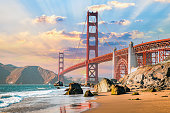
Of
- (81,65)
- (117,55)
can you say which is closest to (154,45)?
(117,55)

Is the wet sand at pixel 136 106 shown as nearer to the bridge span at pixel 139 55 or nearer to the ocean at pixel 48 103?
the ocean at pixel 48 103

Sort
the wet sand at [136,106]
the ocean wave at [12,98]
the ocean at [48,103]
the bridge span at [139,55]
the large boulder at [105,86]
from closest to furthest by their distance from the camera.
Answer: the wet sand at [136,106], the ocean at [48,103], the ocean wave at [12,98], the large boulder at [105,86], the bridge span at [139,55]

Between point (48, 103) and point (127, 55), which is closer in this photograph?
point (48, 103)

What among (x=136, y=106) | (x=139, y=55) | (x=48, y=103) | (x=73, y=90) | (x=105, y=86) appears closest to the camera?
(x=136, y=106)

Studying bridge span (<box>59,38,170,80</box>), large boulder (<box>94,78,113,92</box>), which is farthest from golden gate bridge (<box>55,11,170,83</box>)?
large boulder (<box>94,78,113,92</box>)

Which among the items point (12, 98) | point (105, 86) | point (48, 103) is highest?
point (105, 86)

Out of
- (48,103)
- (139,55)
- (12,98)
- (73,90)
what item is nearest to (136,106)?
(48,103)

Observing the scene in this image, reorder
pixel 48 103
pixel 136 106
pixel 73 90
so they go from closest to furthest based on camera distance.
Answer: pixel 136 106
pixel 48 103
pixel 73 90

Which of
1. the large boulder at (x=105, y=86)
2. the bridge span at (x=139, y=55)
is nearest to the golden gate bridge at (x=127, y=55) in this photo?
the bridge span at (x=139, y=55)

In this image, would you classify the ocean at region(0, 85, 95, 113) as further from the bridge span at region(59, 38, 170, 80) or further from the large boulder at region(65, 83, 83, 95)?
the bridge span at region(59, 38, 170, 80)

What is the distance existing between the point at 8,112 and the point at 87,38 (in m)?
86.2

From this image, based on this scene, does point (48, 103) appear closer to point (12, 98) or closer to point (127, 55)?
point (12, 98)

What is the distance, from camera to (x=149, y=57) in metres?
56.6

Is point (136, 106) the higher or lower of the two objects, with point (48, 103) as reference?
higher
